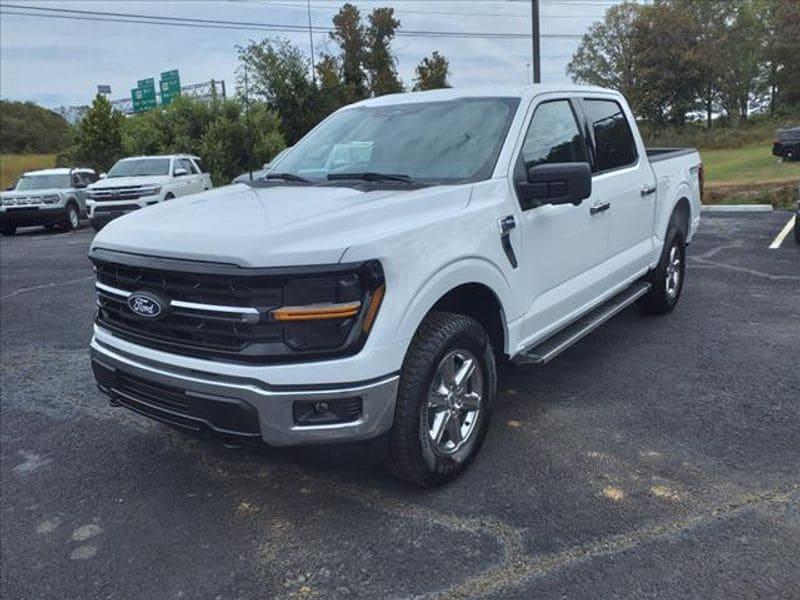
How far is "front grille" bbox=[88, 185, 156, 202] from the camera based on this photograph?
1639 centimetres

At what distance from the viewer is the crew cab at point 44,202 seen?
1829 cm

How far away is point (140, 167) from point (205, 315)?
1634 centimetres

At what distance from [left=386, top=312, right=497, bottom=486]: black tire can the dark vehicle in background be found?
28.8 metres

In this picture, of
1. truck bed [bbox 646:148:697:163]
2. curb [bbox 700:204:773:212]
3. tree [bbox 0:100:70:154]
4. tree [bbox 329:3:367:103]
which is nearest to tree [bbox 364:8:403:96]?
tree [bbox 329:3:367:103]

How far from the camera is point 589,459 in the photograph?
150 inches

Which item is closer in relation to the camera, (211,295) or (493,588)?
(493,588)

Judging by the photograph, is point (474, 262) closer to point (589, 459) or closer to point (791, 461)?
point (589, 459)

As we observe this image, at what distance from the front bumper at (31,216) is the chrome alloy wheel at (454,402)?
17588mm

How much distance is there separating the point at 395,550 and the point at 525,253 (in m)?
1.78

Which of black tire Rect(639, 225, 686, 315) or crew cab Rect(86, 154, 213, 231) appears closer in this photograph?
black tire Rect(639, 225, 686, 315)

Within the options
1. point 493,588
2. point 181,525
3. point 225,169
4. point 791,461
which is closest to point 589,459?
point 791,461

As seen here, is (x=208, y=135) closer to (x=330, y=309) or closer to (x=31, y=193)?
(x=31, y=193)

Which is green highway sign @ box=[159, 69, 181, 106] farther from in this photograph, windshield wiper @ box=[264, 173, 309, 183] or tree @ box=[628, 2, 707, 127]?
→ windshield wiper @ box=[264, 173, 309, 183]

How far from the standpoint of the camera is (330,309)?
9.57 ft
